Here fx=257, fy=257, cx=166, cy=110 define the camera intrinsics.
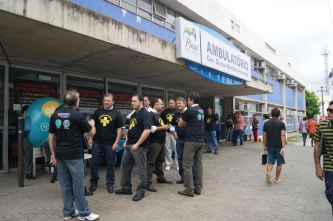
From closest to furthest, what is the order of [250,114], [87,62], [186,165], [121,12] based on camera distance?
1. [186,165]
2. [87,62]
3. [121,12]
4. [250,114]

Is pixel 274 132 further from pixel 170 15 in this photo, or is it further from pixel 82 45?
pixel 170 15

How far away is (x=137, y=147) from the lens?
14.2 ft

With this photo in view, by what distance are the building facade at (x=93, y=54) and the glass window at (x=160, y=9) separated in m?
0.05

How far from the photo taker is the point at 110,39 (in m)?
5.03

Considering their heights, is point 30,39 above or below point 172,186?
above

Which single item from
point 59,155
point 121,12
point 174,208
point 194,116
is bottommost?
point 174,208

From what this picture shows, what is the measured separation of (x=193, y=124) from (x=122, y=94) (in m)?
4.83

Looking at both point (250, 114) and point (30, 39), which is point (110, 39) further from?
point (250, 114)

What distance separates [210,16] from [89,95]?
933 cm

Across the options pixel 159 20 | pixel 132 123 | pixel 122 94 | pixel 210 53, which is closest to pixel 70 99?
pixel 132 123

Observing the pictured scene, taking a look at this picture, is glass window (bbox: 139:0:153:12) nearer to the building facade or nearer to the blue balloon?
the building facade

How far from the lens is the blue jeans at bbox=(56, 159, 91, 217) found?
3.44m

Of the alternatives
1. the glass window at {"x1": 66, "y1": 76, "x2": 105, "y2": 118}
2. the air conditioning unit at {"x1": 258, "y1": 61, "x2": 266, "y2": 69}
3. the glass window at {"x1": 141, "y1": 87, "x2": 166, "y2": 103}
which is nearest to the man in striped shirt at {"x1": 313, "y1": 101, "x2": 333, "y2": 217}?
the glass window at {"x1": 66, "y1": 76, "x2": 105, "y2": 118}

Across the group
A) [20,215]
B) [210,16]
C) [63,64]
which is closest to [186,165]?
[20,215]
